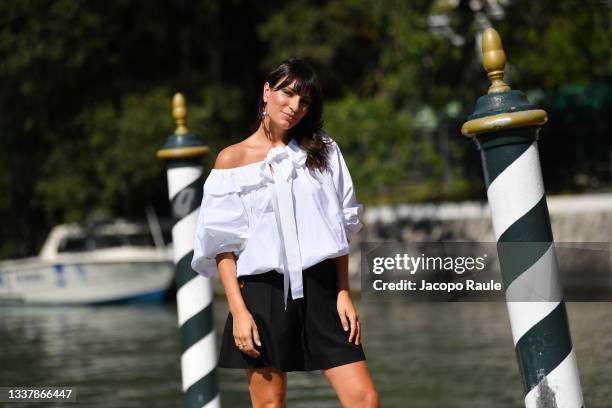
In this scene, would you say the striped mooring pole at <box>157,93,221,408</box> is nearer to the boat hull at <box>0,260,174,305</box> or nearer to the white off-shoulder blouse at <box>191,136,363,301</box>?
the white off-shoulder blouse at <box>191,136,363,301</box>

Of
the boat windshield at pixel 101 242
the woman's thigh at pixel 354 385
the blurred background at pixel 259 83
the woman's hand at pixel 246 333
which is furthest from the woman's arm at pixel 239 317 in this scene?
the boat windshield at pixel 101 242

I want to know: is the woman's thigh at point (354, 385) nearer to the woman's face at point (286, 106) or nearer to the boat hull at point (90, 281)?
the woman's face at point (286, 106)

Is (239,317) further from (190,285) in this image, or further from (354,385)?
(190,285)

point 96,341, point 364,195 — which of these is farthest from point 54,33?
point 96,341

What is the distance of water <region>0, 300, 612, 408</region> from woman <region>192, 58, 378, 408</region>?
14.2ft

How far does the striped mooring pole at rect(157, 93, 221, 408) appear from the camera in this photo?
584 cm

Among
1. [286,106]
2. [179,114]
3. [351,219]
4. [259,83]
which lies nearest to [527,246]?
[351,219]

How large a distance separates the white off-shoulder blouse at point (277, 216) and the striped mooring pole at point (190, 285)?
1844 mm

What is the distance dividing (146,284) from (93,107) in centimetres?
651

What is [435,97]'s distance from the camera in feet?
69.1

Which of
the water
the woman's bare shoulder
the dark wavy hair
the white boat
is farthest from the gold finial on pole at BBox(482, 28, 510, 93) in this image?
the white boat

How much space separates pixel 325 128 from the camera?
21.1 metres

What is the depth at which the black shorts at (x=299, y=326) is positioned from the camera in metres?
4.00

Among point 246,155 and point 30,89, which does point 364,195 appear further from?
point 246,155
